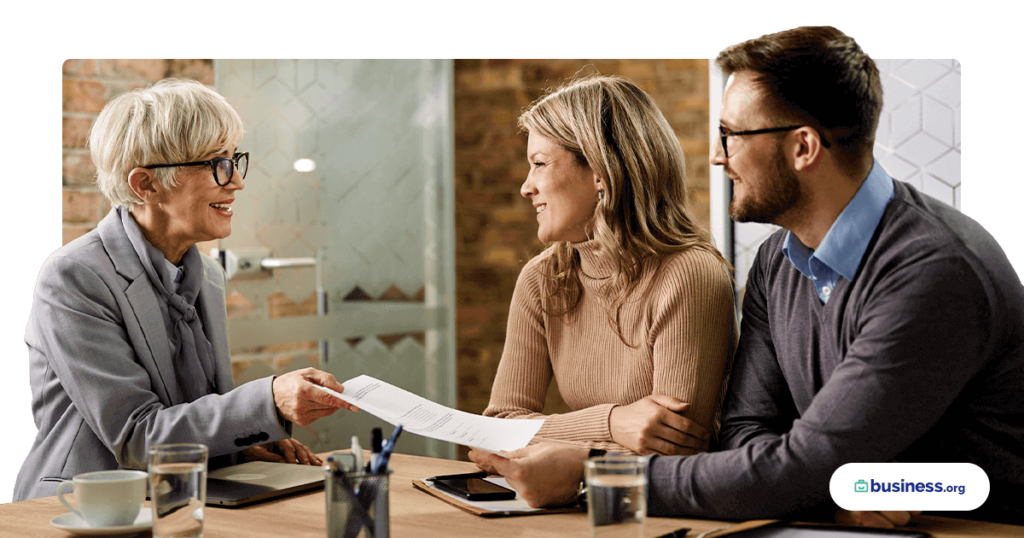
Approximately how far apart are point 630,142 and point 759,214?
0.42 meters

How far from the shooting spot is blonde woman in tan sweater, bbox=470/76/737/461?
5.40 feet

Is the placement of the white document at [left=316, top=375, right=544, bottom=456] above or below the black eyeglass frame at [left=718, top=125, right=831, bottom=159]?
below

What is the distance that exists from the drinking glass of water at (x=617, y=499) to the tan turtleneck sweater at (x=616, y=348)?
0.56m

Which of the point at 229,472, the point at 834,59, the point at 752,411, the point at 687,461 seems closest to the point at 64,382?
the point at 229,472

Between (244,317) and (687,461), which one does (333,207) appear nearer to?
(244,317)

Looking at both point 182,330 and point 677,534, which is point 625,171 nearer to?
point 677,534

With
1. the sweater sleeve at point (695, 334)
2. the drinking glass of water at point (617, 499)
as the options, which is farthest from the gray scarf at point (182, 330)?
the drinking glass of water at point (617, 499)

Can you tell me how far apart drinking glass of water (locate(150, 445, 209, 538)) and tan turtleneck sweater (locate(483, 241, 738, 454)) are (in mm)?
737

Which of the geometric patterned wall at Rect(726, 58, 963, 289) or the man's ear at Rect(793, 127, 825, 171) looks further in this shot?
the geometric patterned wall at Rect(726, 58, 963, 289)

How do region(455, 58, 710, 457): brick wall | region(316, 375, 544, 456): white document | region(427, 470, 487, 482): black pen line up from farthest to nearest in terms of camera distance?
region(455, 58, 710, 457): brick wall
region(427, 470, 487, 482): black pen
region(316, 375, 544, 456): white document

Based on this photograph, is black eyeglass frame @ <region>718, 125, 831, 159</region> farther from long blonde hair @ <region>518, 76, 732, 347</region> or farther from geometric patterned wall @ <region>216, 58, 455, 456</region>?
geometric patterned wall @ <region>216, 58, 455, 456</region>

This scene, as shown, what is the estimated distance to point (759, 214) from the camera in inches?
57.3

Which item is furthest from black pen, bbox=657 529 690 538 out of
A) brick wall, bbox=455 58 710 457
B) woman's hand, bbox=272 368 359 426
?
brick wall, bbox=455 58 710 457

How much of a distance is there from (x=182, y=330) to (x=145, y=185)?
335 mm
